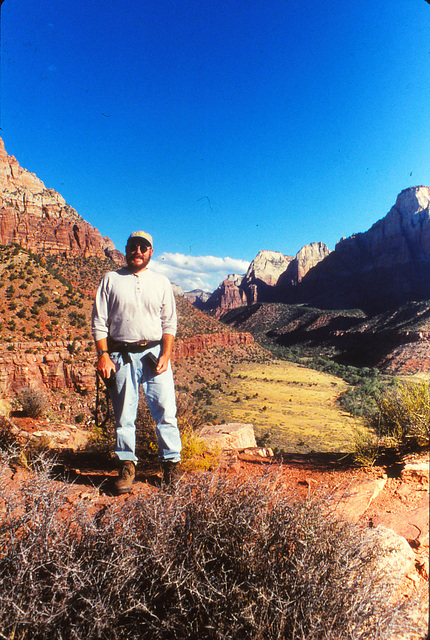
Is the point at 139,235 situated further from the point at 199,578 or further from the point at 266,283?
the point at 266,283

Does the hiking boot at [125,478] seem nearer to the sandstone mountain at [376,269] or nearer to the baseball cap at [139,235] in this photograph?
the baseball cap at [139,235]

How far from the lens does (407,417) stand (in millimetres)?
3758

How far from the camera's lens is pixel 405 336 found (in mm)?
43125

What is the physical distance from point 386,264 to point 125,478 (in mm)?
92635

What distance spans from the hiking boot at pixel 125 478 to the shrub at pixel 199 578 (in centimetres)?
122

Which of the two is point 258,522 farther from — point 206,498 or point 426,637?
point 426,637

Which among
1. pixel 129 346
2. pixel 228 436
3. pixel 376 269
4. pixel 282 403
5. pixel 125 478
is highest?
pixel 376 269

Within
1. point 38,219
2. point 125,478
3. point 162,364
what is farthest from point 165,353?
point 38,219

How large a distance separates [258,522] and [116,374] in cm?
185

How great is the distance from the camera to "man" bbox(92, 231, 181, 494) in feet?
9.25

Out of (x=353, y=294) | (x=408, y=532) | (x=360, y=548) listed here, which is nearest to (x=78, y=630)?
(x=360, y=548)

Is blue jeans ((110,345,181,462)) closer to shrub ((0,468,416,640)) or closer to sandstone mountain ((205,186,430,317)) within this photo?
shrub ((0,468,416,640))

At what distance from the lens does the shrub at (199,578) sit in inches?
43.5

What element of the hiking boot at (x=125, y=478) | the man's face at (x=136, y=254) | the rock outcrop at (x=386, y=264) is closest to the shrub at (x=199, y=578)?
the hiking boot at (x=125, y=478)
